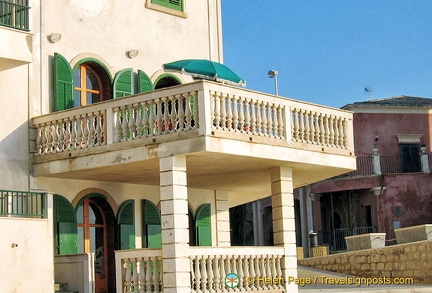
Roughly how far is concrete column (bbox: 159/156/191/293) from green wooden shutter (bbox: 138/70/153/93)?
445 cm

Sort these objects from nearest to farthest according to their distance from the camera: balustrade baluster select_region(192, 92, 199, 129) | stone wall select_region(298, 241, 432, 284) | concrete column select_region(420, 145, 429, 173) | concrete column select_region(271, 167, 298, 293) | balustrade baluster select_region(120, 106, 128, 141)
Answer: balustrade baluster select_region(192, 92, 199, 129) → balustrade baluster select_region(120, 106, 128, 141) → concrete column select_region(271, 167, 298, 293) → stone wall select_region(298, 241, 432, 284) → concrete column select_region(420, 145, 429, 173)

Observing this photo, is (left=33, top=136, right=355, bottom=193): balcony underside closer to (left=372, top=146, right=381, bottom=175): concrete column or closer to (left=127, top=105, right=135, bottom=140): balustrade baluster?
(left=127, top=105, right=135, bottom=140): balustrade baluster

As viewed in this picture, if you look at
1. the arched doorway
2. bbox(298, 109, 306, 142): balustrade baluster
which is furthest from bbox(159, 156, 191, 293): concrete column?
the arched doorway

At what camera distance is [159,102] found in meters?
18.3

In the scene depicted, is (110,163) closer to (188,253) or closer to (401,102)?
(188,253)

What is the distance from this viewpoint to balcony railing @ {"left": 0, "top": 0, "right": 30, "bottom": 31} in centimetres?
1855

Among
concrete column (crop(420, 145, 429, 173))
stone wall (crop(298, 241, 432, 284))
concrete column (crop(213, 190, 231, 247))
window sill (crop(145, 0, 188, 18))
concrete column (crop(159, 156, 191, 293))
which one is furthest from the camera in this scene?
concrete column (crop(420, 145, 429, 173))

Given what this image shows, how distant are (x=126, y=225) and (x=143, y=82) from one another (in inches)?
140

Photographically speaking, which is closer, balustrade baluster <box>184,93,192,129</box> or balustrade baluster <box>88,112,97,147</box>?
balustrade baluster <box>184,93,192,129</box>

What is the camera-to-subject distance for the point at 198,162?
18781 mm

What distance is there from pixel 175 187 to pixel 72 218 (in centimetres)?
356

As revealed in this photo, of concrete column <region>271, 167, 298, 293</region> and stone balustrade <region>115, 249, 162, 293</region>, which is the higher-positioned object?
concrete column <region>271, 167, 298, 293</region>

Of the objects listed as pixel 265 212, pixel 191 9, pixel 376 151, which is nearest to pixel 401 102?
pixel 376 151

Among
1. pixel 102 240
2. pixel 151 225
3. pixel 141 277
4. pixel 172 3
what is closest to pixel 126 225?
pixel 102 240
